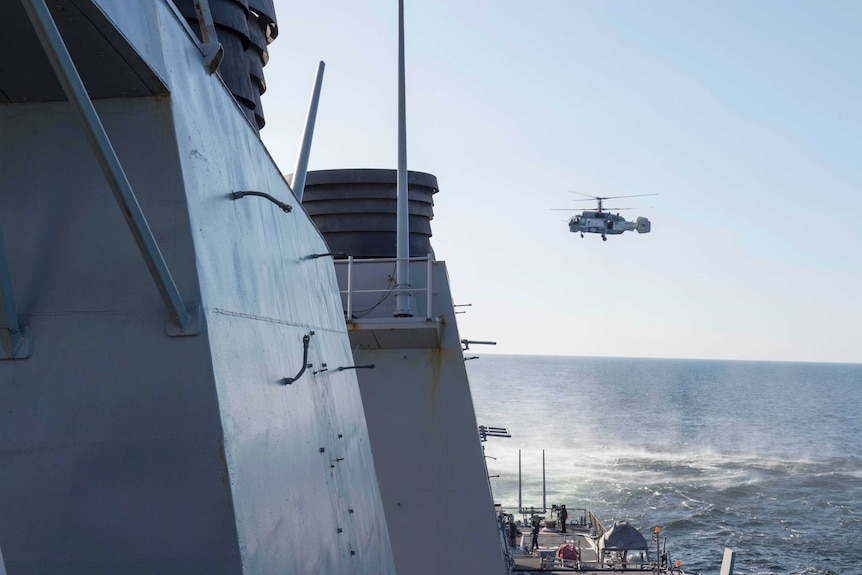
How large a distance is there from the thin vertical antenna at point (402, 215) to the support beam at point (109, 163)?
29.7 feet

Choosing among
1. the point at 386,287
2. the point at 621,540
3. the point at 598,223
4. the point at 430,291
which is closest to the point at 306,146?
the point at 430,291

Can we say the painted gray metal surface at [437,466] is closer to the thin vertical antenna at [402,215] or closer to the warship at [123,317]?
the thin vertical antenna at [402,215]

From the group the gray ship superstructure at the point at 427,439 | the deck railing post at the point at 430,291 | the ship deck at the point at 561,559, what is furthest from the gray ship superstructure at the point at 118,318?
the ship deck at the point at 561,559

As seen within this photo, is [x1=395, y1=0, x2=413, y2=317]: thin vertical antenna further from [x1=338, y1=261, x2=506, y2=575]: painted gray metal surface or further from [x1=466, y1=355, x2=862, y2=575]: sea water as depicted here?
[x1=466, y1=355, x2=862, y2=575]: sea water

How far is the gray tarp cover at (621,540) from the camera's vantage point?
22.8 meters

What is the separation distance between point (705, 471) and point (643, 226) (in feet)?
61.7

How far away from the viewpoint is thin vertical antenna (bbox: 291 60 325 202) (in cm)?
736

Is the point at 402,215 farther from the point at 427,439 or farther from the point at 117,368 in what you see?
the point at 117,368

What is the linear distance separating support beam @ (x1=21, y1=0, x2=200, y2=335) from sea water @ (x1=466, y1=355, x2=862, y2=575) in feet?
43.4

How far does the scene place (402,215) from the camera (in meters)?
12.4

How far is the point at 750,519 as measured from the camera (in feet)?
134

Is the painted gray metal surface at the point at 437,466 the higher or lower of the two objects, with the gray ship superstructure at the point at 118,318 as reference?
lower

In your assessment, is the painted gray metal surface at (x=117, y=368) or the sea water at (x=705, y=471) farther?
the sea water at (x=705, y=471)

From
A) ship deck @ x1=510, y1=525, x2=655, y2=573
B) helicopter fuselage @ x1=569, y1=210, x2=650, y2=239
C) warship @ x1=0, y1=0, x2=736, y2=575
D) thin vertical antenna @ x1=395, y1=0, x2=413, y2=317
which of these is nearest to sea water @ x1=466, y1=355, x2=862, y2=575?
ship deck @ x1=510, y1=525, x2=655, y2=573
